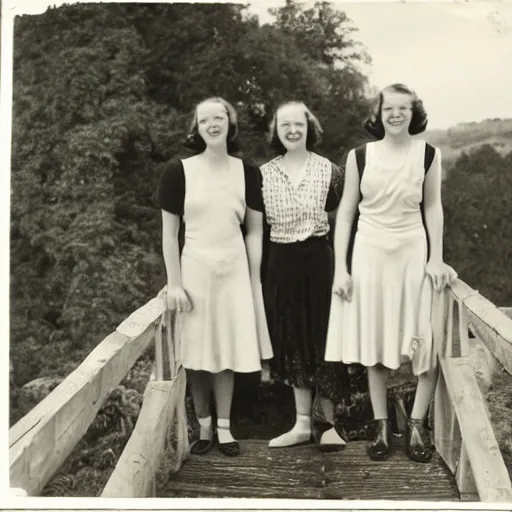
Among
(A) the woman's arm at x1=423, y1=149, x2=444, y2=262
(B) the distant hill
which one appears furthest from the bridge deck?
(B) the distant hill

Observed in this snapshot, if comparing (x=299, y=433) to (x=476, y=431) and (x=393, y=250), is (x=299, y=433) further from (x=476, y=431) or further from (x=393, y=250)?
(x=393, y=250)

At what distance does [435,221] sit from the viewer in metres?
4.27

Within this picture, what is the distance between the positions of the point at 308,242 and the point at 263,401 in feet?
2.79

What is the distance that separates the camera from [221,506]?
4.21 metres

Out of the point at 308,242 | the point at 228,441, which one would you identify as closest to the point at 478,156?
the point at 308,242

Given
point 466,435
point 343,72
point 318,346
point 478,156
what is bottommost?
point 466,435

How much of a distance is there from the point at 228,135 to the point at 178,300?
2.86 ft

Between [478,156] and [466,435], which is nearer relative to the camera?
[466,435]

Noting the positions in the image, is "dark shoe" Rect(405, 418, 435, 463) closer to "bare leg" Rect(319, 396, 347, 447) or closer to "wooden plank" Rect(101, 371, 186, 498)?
"bare leg" Rect(319, 396, 347, 447)

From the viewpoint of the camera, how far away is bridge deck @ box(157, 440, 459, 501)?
4.24 metres

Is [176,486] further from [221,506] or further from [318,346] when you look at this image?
[318,346]

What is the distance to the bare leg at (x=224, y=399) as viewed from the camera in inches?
172

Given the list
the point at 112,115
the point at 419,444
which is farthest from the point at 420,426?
the point at 112,115

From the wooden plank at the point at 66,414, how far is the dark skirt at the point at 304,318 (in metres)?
0.66
